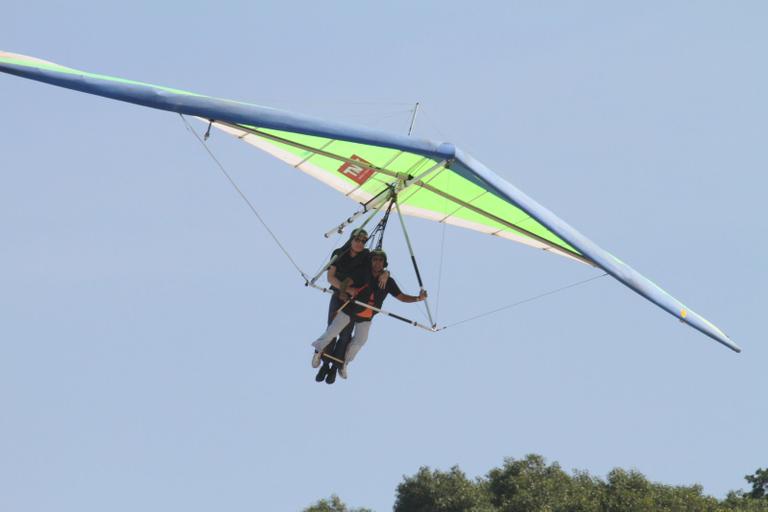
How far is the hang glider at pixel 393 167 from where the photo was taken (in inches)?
650

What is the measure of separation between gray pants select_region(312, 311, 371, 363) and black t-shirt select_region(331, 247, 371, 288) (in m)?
0.43

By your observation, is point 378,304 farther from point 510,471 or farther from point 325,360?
point 510,471

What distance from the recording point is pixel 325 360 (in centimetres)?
1952

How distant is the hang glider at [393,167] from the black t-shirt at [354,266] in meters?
1.05

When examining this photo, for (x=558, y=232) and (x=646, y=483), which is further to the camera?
(x=646, y=483)

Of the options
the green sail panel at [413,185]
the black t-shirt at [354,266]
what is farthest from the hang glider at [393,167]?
the black t-shirt at [354,266]

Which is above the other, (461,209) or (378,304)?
(461,209)

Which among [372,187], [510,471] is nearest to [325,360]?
[372,187]

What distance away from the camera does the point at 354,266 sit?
1925 centimetres

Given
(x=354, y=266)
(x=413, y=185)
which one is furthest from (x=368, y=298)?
(x=413, y=185)

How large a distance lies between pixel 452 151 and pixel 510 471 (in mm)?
30184

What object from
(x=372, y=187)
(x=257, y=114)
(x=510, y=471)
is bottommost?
(x=257, y=114)

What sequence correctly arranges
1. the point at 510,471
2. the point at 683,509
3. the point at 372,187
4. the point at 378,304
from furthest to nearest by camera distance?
the point at 510,471
the point at 683,509
the point at 372,187
the point at 378,304

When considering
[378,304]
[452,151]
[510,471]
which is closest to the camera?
[452,151]
